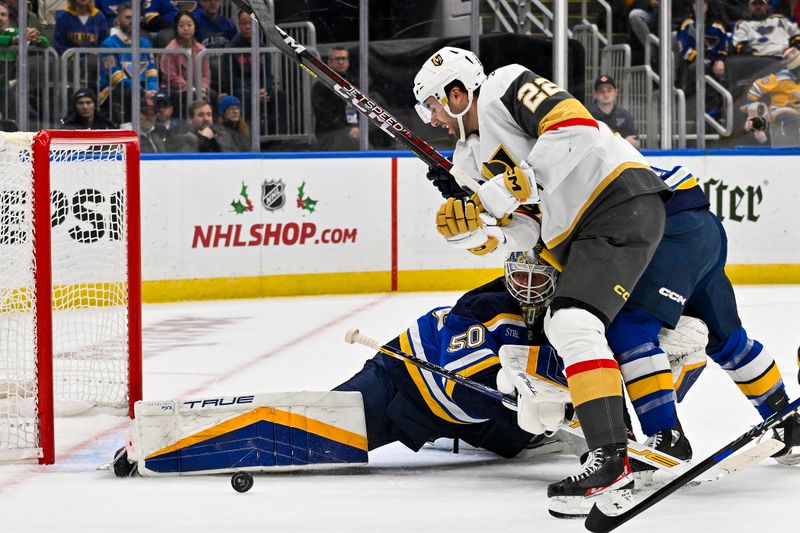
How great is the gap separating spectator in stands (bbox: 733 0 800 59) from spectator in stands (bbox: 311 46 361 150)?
7.70ft

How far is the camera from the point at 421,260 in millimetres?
7160

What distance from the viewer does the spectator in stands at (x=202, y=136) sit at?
22.2 ft

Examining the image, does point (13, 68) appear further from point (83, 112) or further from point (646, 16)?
point (646, 16)

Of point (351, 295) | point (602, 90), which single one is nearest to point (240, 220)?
point (351, 295)

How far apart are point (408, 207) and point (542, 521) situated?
4.65m

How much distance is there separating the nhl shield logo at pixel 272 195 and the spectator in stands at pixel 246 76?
328 millimetres

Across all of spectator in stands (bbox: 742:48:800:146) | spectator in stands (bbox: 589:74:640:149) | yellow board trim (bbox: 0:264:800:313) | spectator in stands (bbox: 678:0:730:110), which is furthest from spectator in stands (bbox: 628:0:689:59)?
yellow board trim (bbox: 0:264:800:313)

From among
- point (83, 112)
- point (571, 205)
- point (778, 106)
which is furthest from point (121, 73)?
point (571, 205)

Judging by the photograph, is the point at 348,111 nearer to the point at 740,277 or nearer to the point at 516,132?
the point at 740,277

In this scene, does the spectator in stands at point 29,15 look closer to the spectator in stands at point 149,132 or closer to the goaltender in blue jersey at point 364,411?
the spectator in stands at point 149,132

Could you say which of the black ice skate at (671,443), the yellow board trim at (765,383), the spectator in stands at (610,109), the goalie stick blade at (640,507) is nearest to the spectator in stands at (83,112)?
the spectator in stands at (610,109)

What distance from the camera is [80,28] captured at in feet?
21.7

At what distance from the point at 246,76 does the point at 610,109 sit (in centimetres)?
211

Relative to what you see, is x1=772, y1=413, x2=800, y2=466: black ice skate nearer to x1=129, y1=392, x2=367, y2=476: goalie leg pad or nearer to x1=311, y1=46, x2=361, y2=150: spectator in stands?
x1=129, y1=392, x2=367, y2=476: goalie leg pad
